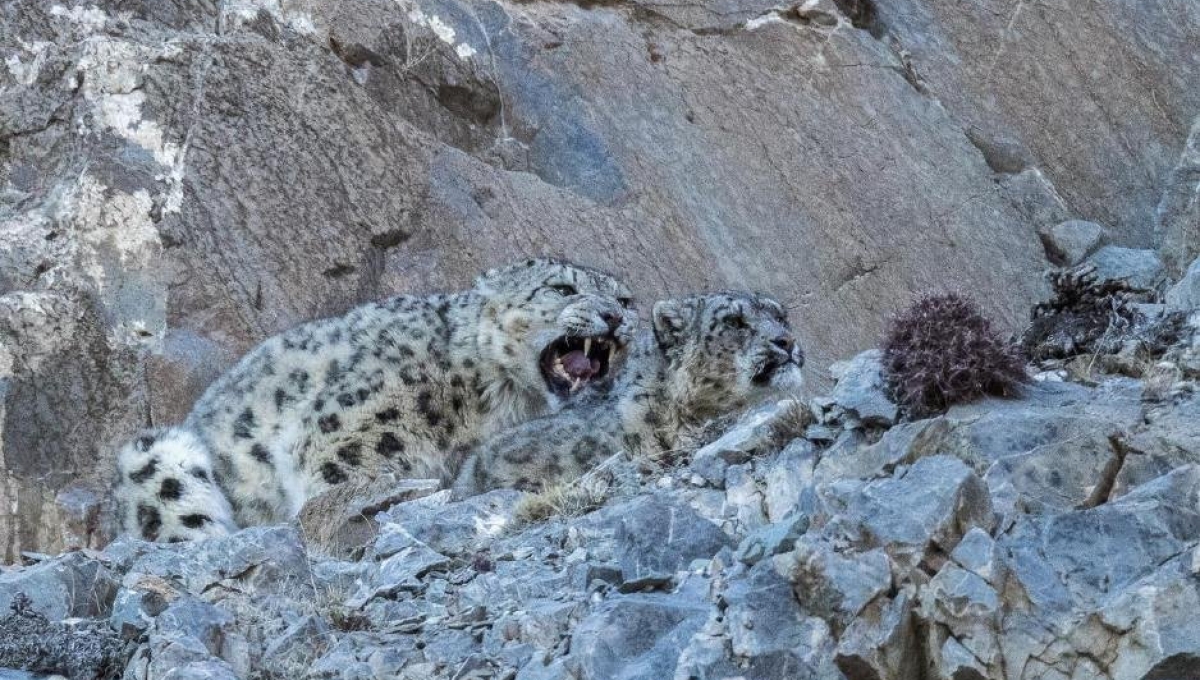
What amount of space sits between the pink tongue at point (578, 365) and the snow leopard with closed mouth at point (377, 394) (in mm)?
11

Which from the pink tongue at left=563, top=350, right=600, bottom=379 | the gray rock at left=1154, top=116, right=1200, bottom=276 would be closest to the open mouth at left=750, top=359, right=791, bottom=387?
the pink tongue at left=563, top=350, right=600, bottom=379

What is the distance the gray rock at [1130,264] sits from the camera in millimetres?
18438

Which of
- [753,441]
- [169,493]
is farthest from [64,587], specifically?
[753,441]

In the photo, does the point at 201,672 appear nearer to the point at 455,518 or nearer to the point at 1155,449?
the point at 455,518

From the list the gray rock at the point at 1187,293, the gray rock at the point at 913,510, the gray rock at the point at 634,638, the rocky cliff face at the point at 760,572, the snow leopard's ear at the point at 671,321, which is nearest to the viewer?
the rocky cliff face at the point at 760,572

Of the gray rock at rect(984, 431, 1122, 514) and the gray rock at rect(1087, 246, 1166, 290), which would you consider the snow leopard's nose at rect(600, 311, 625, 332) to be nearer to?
the gray rock at rect(1087, 246, 1166, 290)

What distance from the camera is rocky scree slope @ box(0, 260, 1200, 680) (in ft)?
31.9

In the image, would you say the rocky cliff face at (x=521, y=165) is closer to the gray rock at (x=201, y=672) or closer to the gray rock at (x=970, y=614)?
the gray rock at (x=201, y=672)

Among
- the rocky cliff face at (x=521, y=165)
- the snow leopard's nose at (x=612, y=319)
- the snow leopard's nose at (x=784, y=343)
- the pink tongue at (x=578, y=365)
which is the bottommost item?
the snow leopard's nose at (x=784, y=343)

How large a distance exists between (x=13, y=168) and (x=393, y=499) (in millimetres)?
5576

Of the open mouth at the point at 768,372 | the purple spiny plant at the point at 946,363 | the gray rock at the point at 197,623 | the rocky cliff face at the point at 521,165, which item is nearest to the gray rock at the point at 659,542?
the purple spiny plant at the point at 946,363

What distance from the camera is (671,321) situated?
15.9 metres

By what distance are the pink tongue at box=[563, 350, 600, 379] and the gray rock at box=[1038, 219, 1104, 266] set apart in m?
5.45

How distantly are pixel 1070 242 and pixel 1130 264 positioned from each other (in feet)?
2.93
